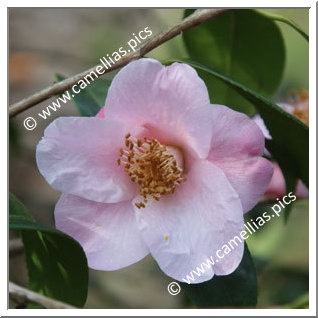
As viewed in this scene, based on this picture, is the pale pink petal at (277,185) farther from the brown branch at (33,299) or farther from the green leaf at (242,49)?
the brown branch at (33,299)

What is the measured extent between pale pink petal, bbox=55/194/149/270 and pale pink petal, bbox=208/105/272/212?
145 millimetres

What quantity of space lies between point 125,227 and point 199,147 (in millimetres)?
149

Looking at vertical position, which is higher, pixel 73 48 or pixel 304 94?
pixel 73 48

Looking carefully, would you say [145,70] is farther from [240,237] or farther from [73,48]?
[73,48]

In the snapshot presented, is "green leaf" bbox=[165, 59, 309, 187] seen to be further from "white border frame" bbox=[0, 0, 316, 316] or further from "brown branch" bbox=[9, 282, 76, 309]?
"brown branch" bbox=[9, 282, 76, 309]

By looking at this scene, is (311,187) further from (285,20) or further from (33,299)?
(33,299)

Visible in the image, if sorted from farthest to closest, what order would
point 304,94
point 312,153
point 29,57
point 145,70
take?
point 29,57 → point 304,94 → point 312,153 → point 145,70

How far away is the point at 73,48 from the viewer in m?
2.98

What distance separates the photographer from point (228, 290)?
0.80 metres

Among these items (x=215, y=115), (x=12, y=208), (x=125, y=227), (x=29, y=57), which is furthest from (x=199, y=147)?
(x=29, y=57)

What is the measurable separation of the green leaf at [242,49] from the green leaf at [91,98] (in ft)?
0.68

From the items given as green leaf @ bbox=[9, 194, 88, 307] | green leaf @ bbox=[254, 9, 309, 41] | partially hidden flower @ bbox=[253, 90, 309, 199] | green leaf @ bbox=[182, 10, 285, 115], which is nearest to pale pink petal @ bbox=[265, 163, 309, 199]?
partially hidden flower @ bbox=[253, 90, 309, 199]

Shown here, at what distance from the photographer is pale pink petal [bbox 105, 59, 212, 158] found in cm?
68

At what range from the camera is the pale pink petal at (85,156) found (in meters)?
0.71
